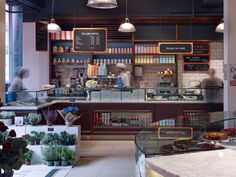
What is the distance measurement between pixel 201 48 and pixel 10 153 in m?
11.0

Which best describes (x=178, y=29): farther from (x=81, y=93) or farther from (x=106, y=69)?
(x=81, y=93)

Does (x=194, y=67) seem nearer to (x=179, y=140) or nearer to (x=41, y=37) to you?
(x=41, y=37)

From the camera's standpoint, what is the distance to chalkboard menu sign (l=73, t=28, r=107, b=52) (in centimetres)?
1247

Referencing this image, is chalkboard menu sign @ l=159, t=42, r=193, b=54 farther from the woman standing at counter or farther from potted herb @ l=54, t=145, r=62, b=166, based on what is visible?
potted herb @ l=54, t=145, r=62, b=166

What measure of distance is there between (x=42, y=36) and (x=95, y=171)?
5920mm

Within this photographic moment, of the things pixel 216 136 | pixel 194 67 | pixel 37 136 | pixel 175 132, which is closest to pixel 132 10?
pixel 194 67

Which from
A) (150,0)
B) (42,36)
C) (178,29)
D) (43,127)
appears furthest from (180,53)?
(43,127)

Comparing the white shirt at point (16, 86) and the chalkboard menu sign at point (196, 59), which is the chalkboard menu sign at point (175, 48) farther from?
the white shirt at point (16, 86)

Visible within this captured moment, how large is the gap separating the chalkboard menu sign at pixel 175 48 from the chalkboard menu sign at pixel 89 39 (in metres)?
1.77

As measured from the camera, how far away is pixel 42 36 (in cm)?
1187

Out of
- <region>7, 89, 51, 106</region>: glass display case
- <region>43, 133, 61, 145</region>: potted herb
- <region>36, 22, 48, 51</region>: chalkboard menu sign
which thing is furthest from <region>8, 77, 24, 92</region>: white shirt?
<region>43, 133, 61, 145</region>: potted herb

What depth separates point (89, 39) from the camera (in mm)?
12477

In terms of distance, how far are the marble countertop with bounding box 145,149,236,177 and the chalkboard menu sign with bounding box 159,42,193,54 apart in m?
10.1

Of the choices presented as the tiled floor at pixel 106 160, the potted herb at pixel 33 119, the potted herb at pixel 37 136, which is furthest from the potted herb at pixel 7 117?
the tiled floor at pixel 106 160
